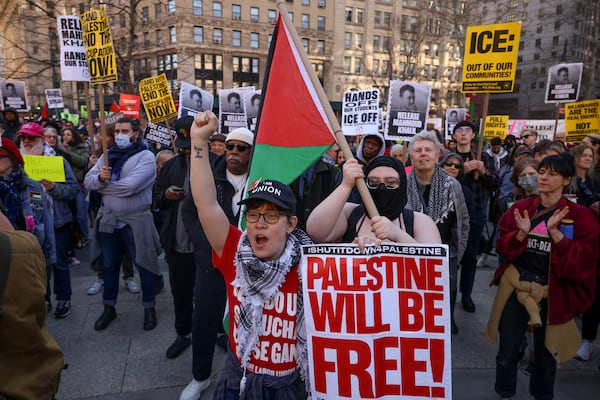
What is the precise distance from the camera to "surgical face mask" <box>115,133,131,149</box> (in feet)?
14.7

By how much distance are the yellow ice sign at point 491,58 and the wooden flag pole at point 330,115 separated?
3530 mm

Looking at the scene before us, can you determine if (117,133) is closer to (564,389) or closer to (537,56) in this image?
(564,389)

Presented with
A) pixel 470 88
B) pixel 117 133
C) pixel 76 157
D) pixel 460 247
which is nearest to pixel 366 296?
pixel 460 247

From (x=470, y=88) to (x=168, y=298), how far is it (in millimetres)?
4778

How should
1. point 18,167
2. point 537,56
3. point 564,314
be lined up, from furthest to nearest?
point 537,56
point 18,167
point 564,314

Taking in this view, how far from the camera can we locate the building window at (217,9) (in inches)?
1746

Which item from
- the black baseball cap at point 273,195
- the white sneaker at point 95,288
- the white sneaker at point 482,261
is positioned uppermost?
the black baseball cap at point 273,195

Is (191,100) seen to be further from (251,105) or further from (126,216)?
(126,216)

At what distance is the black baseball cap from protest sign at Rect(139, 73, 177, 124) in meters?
5.72

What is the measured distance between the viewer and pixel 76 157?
23.0 ft

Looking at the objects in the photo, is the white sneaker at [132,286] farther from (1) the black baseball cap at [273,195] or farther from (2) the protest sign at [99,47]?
(1) the black baseball cap at [273,195]

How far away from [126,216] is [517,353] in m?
3.95

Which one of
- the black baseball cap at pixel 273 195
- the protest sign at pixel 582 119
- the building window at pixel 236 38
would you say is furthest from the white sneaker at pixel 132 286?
the building window at pixel 236 38

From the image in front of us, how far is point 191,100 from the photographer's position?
6637mm
